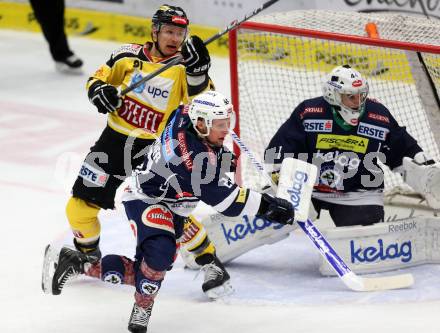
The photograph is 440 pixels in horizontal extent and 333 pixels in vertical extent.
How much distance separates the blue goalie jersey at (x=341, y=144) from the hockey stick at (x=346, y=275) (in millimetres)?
371

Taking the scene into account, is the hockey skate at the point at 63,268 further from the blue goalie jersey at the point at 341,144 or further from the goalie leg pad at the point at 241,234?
the blue goalie jersey at the point at 341,144

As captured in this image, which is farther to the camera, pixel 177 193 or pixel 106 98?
pixel 106 98

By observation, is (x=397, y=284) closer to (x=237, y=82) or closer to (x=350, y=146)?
(x=350, y=146)

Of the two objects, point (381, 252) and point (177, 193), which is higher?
point (177, 193)

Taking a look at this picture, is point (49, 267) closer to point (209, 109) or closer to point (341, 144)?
point (209, 109)

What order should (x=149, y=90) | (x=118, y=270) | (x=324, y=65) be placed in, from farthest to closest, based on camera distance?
(x=324, y=65) < (x=149, y=90) < (x=118, y=270)

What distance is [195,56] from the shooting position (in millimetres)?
4270

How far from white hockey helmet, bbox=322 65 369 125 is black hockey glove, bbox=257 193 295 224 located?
2.53 ft

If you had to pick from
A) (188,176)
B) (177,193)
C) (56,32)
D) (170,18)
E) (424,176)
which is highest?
(170,18)

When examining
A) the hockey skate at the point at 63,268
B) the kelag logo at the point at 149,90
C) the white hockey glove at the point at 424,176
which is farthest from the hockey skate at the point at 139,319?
the white hockey glove at the point at 424,176

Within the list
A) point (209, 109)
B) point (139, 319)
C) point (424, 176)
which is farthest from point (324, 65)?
point (139, 319)

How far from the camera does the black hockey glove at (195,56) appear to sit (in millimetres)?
4264

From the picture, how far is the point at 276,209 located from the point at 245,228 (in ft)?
2.58

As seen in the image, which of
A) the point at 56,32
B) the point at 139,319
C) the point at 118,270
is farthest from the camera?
the point at 56,32
